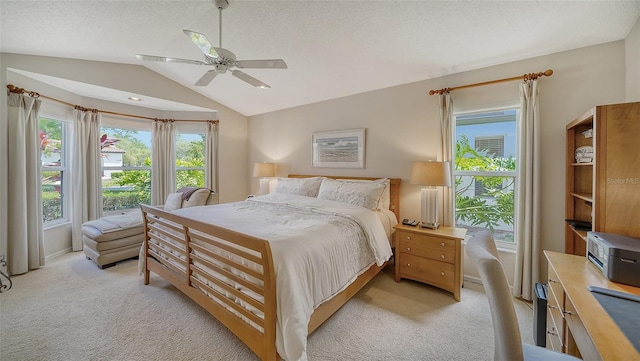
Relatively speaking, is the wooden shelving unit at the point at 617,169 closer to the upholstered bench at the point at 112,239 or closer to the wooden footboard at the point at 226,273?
the wooden footboard at the point at 226,273

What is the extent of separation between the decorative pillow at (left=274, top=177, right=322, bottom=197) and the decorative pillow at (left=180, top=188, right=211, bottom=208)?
119 centimetres

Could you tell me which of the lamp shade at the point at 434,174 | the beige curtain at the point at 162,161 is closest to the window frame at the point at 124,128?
the beige curtain at the point at 162,161

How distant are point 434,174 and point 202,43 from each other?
249cm

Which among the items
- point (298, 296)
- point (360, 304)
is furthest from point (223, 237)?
point (360, 304)

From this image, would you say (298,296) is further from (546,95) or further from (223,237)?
(546,95)

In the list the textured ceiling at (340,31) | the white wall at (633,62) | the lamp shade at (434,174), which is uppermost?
the textured ceiling at (340,31)

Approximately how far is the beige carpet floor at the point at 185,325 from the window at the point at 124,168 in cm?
196

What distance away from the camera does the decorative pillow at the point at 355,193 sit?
2.86m

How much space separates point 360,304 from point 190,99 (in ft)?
14.5

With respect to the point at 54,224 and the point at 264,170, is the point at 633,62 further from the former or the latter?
the point at 54,224

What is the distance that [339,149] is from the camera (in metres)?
3.78

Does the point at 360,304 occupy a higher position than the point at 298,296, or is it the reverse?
the point at 298,296

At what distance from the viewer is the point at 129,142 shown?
4.46 meters

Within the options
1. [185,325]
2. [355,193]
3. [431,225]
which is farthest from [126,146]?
[431,225]
